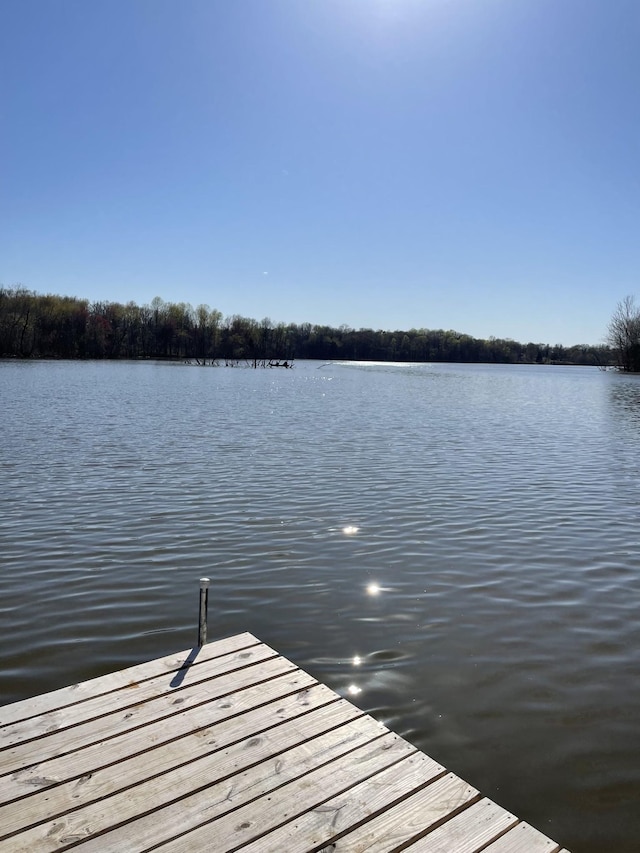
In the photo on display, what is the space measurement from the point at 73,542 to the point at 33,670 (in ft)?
11.7

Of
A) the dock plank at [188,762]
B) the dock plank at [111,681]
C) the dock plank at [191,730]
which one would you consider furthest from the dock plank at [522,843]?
the dock plank at [111,681]

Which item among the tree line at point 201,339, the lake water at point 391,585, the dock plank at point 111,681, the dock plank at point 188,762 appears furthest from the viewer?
the tree line at point 201,339

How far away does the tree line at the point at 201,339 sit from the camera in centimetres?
10206

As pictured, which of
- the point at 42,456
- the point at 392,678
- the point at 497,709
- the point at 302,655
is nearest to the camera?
the point at 497,709

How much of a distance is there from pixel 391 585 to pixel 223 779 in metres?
4.23

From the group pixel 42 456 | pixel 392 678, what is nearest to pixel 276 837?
pixel 392 678

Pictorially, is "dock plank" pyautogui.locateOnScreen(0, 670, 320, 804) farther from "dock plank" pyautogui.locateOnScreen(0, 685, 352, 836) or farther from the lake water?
the lake water

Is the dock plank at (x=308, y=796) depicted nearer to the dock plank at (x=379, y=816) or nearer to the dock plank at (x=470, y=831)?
the dock plank at (x=379, y=816)

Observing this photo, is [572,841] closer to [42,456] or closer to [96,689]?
[96,689]

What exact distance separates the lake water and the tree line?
9686cm

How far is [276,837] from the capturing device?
2930mm

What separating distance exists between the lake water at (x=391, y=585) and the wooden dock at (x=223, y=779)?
2.57 ft

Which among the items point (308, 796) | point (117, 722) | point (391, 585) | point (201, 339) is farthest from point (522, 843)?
point (201, 339)

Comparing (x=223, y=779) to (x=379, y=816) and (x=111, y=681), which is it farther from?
(x=111, y=681)
